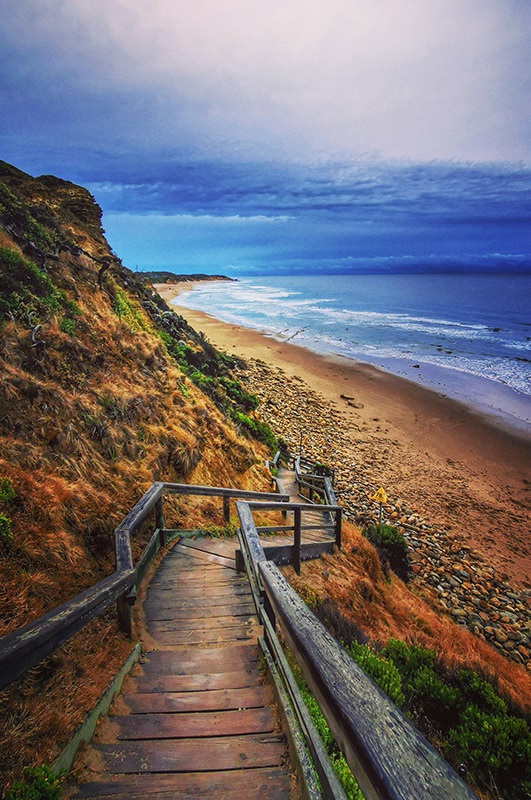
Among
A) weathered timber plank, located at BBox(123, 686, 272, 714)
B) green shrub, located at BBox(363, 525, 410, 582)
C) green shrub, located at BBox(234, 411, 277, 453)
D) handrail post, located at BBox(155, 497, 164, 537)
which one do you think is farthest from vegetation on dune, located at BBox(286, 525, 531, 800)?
green shrub, located at BBox(234, 411, 277, 453)

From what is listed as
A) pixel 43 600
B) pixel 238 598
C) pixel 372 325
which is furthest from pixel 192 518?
pixel 372 325

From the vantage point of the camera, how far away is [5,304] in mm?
7848

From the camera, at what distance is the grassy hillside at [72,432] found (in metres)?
3.42

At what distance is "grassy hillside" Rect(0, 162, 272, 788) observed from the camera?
135 inches

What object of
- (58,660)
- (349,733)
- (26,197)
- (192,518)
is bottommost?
(192,518)

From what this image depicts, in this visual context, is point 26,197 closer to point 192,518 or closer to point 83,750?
point 192,518

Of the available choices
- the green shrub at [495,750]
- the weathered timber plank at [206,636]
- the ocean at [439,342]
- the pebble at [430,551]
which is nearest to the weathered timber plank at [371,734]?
the weathered timber plank at [206,636]

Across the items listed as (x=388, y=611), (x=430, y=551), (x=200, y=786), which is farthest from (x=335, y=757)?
(x=430, y=551)

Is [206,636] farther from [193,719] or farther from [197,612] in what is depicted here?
[193,719]

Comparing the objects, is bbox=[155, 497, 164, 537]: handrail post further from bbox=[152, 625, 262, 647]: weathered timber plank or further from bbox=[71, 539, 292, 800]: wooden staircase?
bbox=[152, 625, 262, 647]: weathered timber plank

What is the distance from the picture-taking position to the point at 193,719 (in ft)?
9.16

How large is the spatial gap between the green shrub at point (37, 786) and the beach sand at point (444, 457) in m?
11.7

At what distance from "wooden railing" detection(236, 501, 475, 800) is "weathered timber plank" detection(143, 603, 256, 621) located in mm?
2341

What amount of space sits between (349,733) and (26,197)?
18.1 m
